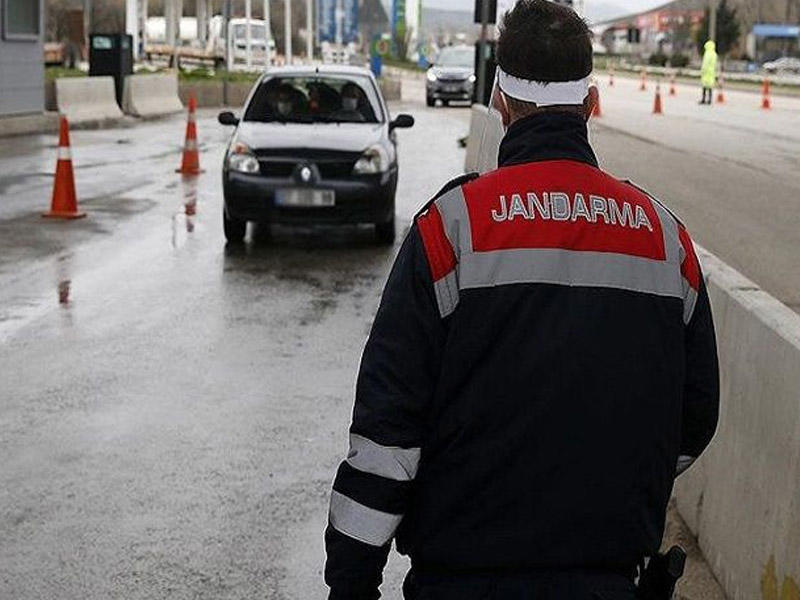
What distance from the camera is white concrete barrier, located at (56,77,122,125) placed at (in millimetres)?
31984

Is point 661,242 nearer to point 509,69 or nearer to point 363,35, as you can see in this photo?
point 509,69

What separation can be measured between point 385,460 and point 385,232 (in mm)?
11563

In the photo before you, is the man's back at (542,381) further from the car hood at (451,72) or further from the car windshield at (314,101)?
the car hood at (451,72)

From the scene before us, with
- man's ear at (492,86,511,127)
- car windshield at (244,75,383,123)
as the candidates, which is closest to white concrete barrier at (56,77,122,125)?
car windshield at (244,75,383,123)

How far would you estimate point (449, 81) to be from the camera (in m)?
46.1

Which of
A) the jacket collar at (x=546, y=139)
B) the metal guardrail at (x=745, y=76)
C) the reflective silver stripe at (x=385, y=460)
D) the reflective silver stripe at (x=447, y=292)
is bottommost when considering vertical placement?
the metal guardrail at (x=745, y=76)

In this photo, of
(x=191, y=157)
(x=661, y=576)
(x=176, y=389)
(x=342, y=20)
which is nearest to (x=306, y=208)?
(x=176, y=389)

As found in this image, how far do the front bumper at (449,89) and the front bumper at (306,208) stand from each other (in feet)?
107

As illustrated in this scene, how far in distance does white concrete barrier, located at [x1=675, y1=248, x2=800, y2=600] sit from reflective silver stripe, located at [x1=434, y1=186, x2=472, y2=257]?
178 cm

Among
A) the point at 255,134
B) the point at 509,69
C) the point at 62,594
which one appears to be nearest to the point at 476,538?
the point at 509,69

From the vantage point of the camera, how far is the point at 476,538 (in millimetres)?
2859

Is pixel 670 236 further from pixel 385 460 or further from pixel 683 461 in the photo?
pixel 385 460

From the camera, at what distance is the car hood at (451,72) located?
46156 mm

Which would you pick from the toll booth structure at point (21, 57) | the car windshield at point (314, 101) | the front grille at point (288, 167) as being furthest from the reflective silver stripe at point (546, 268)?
the toll booth structure at point (21, 57)
